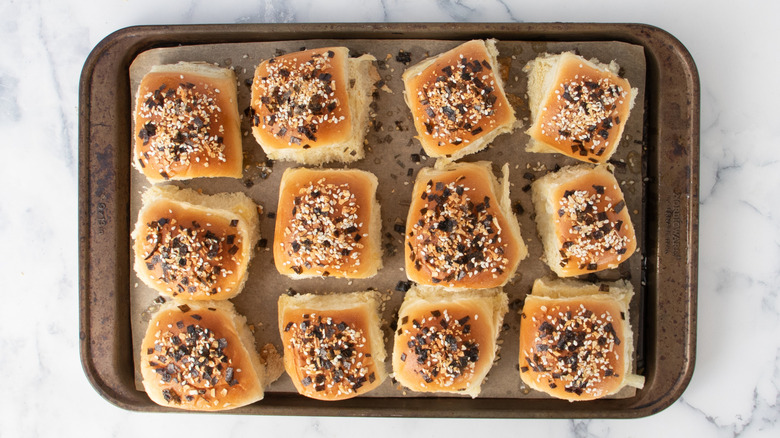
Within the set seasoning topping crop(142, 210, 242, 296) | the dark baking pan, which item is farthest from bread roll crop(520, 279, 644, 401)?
seasoning topping crop(142, 210, 242, 296)

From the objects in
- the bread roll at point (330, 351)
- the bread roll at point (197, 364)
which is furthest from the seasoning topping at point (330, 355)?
the bread roll at point (197, 364)

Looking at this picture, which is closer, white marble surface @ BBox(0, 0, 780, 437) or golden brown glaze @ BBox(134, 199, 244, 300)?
golden brown glaze @ BBox(134, 199, 244, 300)

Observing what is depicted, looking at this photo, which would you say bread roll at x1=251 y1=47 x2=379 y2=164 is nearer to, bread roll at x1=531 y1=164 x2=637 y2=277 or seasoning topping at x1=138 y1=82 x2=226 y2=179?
seasoning topping at x1=138 y1=82 x2=226 y2=179

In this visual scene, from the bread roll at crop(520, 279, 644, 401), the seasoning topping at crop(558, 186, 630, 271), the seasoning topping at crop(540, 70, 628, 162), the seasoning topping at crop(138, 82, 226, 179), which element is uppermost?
the seasoning topping at crop(138, 82, 226, 179)

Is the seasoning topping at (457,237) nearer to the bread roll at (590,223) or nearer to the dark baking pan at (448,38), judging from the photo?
the bread roll at (590,223)

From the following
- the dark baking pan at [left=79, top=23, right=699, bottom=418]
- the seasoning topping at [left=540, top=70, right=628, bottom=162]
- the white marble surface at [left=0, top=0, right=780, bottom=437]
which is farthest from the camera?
the white marble surface at [left=0, top=0, right=780, bottom=437]

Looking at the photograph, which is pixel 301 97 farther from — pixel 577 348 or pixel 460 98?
pixel 577 348
